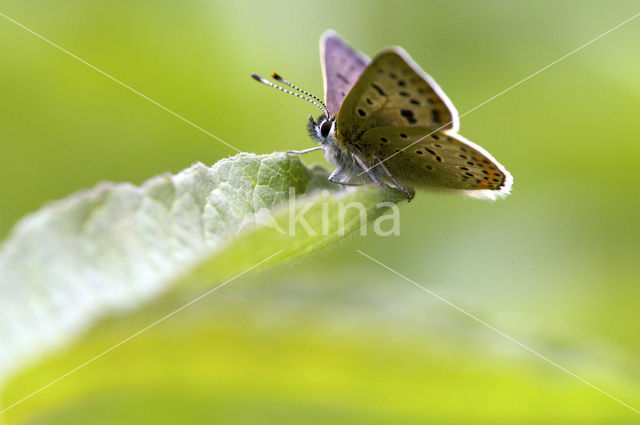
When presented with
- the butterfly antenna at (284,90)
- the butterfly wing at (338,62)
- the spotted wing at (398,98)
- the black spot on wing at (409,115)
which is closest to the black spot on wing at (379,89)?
the spotted wing at (398,98)

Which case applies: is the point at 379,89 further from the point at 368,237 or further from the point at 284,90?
the point at 368,237

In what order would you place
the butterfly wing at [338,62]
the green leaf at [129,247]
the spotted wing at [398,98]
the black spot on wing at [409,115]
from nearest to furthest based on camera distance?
1. the green leaf at [129,247]
2. the spotted wing at [398,98]
3. the black spot on wing at [409,115]
4. the butterfly wing at [338,62]

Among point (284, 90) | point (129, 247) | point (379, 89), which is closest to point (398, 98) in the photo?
point (379, 89)

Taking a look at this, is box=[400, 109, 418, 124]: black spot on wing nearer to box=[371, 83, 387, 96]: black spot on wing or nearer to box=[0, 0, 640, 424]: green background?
box=[371, 83, 387, 96]: black spot on wing

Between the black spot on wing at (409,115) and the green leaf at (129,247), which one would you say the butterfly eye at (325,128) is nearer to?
the black spot on wing at (409,115)

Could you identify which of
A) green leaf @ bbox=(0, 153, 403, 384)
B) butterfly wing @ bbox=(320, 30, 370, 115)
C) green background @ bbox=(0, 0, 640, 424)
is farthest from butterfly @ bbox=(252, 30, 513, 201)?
green leaf @ bbox=(0, 153, 403, 384)

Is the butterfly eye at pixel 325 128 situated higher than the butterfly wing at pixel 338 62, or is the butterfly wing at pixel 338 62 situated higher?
the butterfly wing at pixel 338 62
